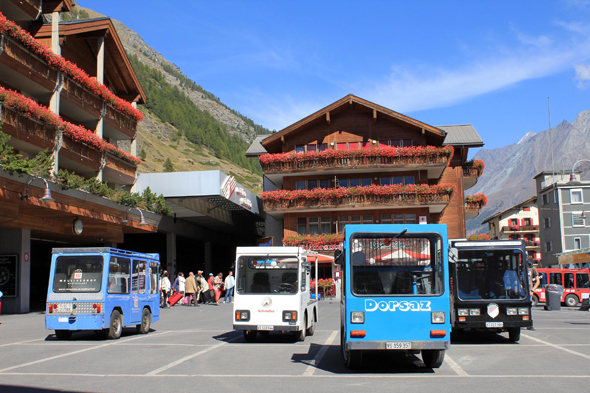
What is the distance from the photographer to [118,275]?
613 inches

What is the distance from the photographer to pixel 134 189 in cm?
3750

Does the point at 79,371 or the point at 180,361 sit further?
the point at 180,361

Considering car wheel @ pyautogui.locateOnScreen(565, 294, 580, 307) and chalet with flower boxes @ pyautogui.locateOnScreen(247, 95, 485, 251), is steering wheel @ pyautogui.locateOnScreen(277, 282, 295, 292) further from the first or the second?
chalet with flower boxes @ pyautogui.locateOnScreen(247, 95, 485, 251)

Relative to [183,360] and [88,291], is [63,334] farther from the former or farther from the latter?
[183,360]

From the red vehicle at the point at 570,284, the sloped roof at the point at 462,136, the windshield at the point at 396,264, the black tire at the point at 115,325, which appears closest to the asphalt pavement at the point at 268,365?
the black tire at the point at 115,325

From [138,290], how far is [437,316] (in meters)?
9.89

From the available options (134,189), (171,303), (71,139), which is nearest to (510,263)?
(171,303)

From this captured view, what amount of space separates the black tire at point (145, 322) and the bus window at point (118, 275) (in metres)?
1.61

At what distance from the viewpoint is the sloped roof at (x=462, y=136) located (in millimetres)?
46812

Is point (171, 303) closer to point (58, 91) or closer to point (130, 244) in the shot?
point (58, 91)

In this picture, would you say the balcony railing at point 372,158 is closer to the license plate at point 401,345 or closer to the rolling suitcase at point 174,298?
the rolling suitcase at point 174,298

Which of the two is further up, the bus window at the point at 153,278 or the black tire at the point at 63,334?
the bus window at the point at 153,278

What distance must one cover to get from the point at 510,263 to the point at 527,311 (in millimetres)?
1358

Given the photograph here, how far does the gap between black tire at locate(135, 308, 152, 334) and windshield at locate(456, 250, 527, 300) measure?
9147 millimetres
